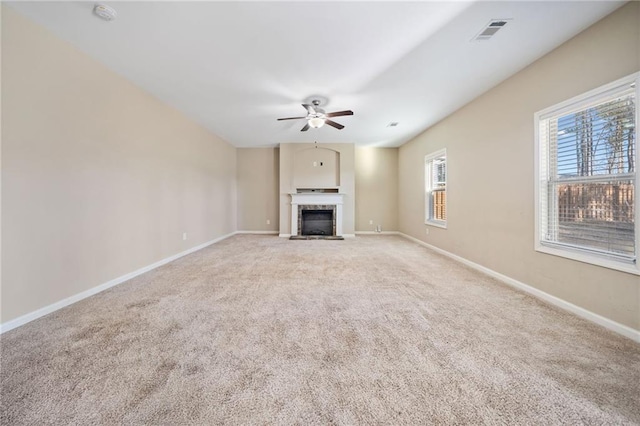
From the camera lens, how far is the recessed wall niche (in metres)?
6.76

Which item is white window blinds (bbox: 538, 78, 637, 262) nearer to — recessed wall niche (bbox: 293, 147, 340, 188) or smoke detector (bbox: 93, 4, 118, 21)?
smoke detector (bbox: 93, 4, 118, 21)

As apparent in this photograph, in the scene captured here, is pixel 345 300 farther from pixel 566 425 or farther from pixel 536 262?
pixel 536 262

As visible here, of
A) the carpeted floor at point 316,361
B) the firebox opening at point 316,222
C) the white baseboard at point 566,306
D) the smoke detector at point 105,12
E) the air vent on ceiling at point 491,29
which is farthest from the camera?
the firebox opening at point 316,222

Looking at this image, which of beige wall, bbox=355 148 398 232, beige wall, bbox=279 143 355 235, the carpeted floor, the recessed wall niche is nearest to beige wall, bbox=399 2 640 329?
the carpeted floor

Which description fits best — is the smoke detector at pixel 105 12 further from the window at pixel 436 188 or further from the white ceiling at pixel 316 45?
the window at pixel 436 188

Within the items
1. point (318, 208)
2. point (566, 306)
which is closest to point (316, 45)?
point (566, 306)

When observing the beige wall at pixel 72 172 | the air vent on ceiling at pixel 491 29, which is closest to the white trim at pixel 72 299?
the beige wall at pixel 72 172

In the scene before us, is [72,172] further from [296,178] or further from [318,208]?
[318,208]

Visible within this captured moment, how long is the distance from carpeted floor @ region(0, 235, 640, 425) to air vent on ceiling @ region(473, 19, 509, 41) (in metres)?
2.57

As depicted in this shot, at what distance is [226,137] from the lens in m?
5.91

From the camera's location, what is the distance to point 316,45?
2.34 metres

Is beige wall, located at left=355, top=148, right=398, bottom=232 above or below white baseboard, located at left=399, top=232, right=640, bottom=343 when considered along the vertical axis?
above

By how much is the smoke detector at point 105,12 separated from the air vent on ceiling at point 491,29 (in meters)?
3.19

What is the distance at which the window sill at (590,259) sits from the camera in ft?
5.82
